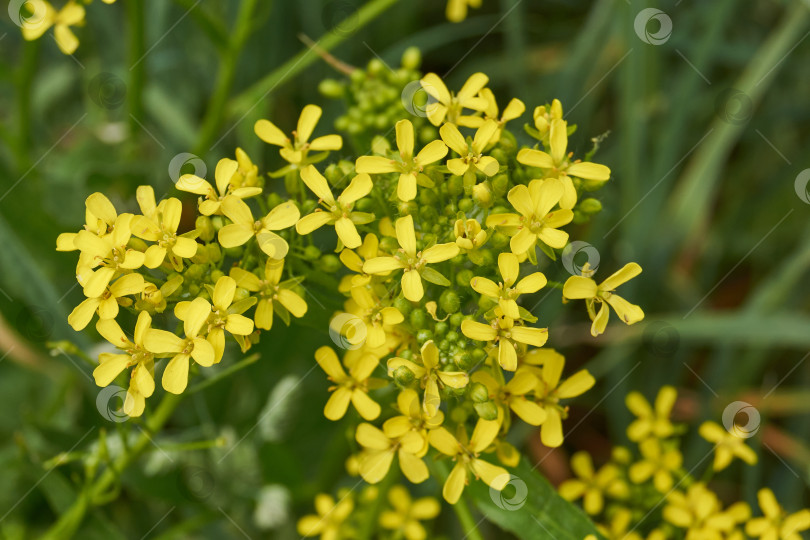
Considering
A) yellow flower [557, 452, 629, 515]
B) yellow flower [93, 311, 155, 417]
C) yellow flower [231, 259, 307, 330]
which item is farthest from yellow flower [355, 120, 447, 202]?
yellow flower [557, 452, 629, 515]

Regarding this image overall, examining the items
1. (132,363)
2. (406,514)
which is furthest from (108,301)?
(406,514)

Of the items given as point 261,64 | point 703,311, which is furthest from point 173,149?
point 703,311

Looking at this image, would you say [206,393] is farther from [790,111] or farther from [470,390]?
[790,111]

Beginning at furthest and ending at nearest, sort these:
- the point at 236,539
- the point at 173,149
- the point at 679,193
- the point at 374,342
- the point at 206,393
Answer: the point at 679,193 → the point at 173,149 → the point at 236,539 → the point at 206,393 → the point at 374,342

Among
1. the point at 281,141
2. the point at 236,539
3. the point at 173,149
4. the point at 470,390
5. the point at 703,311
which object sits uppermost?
the point at 281,141

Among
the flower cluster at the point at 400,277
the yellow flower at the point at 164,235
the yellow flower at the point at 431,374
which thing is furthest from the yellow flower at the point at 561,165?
the yellow flower at the point at 164,235

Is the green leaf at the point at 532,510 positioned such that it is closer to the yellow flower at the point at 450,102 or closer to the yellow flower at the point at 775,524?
the yellow flower at the point at 775,524

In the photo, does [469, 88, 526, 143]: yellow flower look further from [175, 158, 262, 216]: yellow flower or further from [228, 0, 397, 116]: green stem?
[228, 0, 397, 116]: green stem
